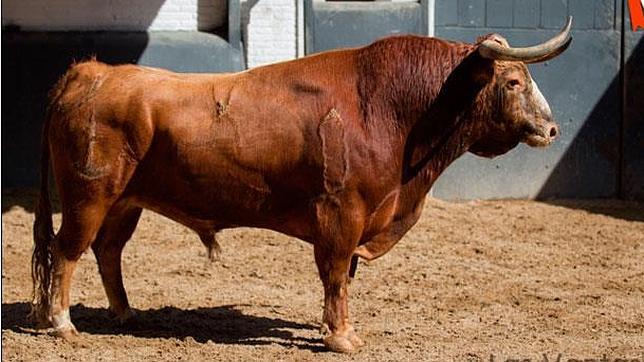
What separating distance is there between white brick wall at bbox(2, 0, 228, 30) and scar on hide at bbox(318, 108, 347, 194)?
5268mm

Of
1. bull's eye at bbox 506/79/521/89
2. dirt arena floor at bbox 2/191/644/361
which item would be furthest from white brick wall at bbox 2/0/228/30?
bull's eye at bbox 506/79/521/89

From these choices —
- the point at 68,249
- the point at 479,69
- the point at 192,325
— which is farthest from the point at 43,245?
the point at 479,69

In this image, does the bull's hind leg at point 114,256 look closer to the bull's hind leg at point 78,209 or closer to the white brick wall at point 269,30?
the bull's hind leg at point 78,209

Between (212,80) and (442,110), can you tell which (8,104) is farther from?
(442,110)

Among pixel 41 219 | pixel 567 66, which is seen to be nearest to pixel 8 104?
pixel 41 219

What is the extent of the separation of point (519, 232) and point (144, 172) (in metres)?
4.42

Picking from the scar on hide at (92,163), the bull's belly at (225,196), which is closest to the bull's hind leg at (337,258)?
the bull's belly at (225,196)

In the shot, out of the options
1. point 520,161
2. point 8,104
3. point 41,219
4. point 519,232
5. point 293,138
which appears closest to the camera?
point 293,138

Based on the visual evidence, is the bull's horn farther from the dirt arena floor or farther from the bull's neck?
the dirt arena floor

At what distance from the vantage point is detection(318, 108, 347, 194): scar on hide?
6668 mm

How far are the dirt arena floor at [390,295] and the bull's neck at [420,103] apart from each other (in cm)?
103

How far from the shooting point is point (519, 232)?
411 inches

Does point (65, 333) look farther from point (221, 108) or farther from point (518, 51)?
point (518, 51)

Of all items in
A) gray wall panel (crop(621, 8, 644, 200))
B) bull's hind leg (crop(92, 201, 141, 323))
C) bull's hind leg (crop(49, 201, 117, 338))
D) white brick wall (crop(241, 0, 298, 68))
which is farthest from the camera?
gray wall panel (crop(621, 8, 644, 200))
